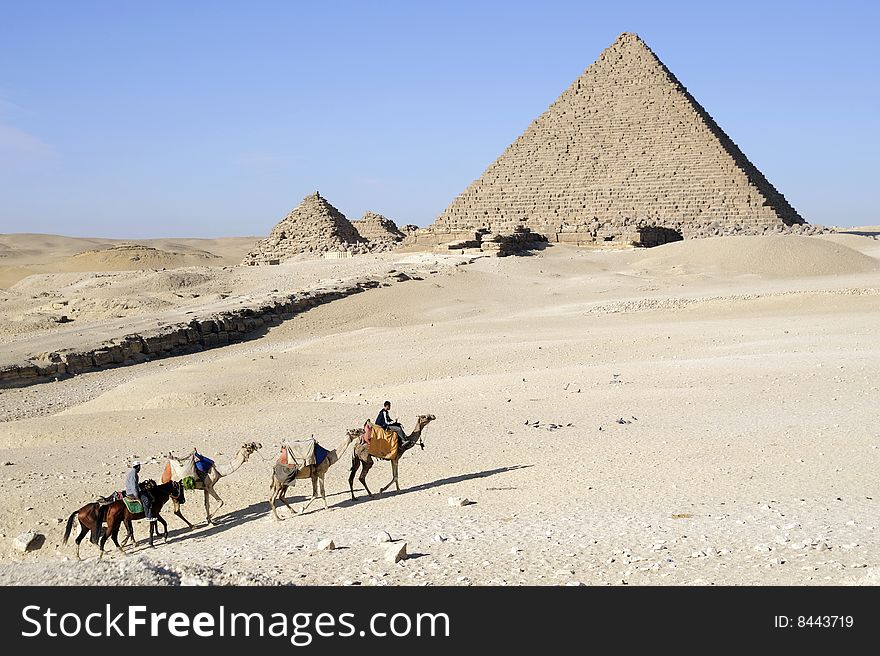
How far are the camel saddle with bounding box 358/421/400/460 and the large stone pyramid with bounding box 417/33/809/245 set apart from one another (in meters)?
40.8

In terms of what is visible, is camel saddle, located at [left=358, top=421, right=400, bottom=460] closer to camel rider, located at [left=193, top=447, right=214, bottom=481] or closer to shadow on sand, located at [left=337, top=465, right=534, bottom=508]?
shadow on sand, located at [left=337, top=465, right=534, bottom=508]

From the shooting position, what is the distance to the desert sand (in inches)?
186

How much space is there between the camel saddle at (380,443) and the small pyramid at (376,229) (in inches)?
1664

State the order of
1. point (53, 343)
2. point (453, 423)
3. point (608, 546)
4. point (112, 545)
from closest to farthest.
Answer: point (608, 546) < point (112, 545) < point (453, 423) < point (53, 343)

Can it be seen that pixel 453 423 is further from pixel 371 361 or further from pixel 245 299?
pixel 245 299

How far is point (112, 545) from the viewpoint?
262 inches

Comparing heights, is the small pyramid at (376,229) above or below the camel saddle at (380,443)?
above

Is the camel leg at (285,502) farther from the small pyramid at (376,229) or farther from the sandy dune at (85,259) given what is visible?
the small pyramid at (376,229)

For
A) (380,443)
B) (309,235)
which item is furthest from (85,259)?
(380,443)

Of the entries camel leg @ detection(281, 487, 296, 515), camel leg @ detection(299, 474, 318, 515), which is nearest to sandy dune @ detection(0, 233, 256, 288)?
camel leg @ detection(299, 474, 318, 515)

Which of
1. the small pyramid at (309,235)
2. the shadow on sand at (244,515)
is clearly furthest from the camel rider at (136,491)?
the small pyramid at (309,235)

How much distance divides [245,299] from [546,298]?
7424 millimetres

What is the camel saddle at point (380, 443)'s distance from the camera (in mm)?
6918

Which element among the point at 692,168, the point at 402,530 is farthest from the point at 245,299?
the point at 692,168
